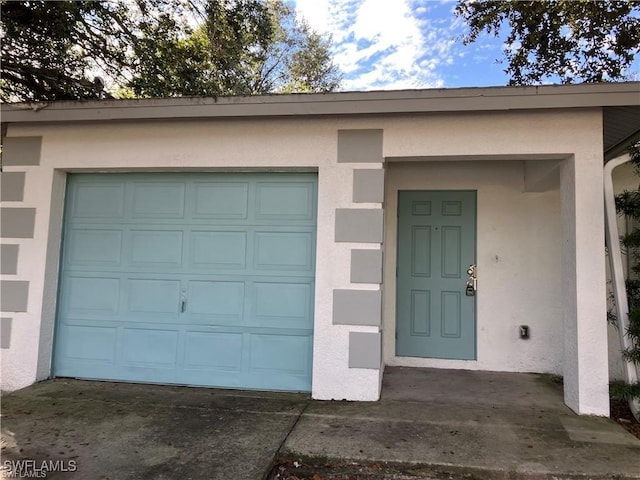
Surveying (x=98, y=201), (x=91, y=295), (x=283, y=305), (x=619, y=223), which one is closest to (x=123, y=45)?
(x=98, y=201)

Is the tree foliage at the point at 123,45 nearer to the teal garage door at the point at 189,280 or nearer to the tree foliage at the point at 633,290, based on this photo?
the teal garage door at the point at 189,280

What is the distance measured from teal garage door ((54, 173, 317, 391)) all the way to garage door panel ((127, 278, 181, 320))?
11 millimetres

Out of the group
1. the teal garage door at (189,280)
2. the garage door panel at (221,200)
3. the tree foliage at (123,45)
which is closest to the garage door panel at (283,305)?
the teal garage door at (189,280)

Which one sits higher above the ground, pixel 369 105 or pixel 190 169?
pixel 369 105

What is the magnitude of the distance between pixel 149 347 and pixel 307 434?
2.15 meters

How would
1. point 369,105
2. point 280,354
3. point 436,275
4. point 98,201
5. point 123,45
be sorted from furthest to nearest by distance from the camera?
1. point 123,45
2. point 436,275
3. point 98,201
4. point 280,354
5. point 369,105

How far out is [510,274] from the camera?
4844 mm

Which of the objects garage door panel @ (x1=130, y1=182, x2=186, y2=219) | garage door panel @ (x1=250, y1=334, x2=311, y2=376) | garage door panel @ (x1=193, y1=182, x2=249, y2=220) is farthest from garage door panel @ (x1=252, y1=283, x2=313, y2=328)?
garage door panel @ (x1=130, y1=182, x2=186, y2=219)

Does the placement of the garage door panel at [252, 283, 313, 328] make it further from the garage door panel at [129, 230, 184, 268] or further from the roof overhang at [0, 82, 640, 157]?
the roof overhang at [0, 82, 640, 157]

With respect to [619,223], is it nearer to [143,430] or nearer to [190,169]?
[190,169]

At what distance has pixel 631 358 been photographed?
335 cm

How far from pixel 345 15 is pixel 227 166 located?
5441 mm

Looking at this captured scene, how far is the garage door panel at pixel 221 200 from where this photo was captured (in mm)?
4191

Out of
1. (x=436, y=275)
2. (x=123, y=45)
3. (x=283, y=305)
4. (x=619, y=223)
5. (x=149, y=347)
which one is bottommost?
(x=149, y=347)
